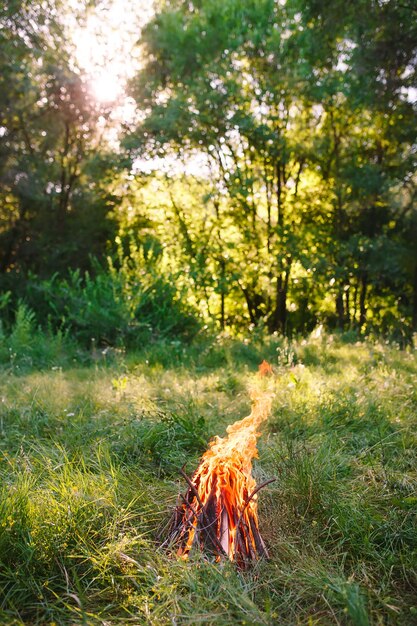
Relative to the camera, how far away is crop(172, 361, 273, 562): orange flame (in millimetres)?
2295

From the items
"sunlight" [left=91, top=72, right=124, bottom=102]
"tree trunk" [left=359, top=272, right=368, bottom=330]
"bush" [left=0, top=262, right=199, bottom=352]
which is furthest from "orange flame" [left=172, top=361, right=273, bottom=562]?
"sunlight" [left=91, top=72, right=124, bottom=102]

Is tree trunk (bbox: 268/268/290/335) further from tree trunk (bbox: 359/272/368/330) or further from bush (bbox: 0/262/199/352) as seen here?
bush (bbox: 0/262/199/352)

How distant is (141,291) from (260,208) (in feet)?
24.6

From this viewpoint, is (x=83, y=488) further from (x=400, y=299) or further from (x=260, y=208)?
(x=400, y=299)

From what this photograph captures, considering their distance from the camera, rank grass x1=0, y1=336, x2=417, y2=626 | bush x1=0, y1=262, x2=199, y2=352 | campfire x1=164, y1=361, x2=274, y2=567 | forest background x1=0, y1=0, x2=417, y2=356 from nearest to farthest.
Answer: grass x1=0, y1=336, x2=417, y2=626 < campfire x1=164, y1=361, x2=274, y2=567 < bush x1=0, y1=262, x2=199, y2=352 < forest background x1=0, y1=0, x2=417, y2=356

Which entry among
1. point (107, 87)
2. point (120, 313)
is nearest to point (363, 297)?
point (107, 87)

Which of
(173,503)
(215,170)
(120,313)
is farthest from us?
(215,170)

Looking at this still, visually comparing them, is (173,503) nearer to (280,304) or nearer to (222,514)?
(222,514)

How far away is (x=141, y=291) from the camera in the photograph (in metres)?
8.84

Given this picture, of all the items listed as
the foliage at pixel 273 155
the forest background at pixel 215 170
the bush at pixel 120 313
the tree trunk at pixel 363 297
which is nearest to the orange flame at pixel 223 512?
the bush at pixel 120 313

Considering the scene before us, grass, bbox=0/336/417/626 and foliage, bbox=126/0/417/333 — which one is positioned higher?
foliage, bbox=126/0/417/333

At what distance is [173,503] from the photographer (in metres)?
2.75

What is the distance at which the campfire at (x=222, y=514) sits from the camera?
2291 millimetres

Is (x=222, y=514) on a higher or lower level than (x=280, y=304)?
lower
